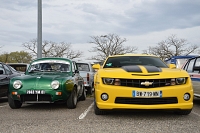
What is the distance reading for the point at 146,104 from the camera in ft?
15.9

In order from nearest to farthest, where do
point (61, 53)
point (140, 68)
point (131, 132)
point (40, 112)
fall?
point (131, 132)
point (140, 68)
point (40, 112)
point (61, 53)

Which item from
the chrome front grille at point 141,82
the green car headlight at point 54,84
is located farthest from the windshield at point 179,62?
the chrome front grille at point 141,82

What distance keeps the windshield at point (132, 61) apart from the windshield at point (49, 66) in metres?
1.59

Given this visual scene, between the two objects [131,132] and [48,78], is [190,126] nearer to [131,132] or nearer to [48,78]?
[131,132]

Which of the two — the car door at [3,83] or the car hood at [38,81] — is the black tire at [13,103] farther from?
the car door at [3,83]

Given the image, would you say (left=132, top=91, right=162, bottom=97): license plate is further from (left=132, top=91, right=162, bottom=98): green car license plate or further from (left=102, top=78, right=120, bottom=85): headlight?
(left=102, top=78, right=120, bottom=85): headlight

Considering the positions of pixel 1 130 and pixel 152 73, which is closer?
pixel 1 130

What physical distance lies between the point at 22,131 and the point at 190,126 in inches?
112

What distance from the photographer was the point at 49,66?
748cm

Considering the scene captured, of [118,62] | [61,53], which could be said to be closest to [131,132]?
[118,62]

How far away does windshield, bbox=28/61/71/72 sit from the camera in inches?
292

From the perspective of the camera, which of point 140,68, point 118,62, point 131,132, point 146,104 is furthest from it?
point 118,62

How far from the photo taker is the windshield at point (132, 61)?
20.6ft

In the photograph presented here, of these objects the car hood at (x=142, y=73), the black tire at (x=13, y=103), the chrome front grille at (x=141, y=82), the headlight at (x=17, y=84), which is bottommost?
the black tire at (x=13, y=103)
